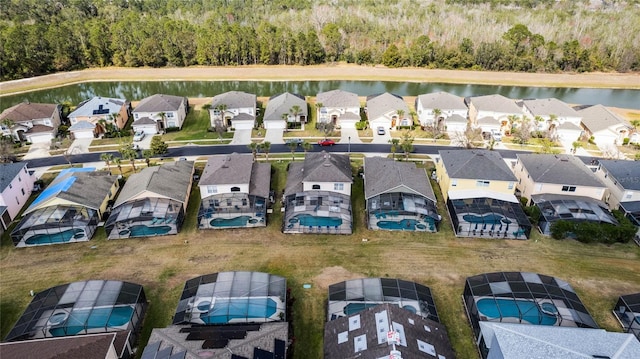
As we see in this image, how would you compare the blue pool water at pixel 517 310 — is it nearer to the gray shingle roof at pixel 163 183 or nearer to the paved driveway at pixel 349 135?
the gray shingle roof at pixel 163 183

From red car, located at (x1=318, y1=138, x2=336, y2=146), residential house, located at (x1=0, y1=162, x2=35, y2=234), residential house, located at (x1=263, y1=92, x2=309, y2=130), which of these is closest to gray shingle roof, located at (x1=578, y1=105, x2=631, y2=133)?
red car, located at (x1=318, y1=138, x2=336, y2=146)

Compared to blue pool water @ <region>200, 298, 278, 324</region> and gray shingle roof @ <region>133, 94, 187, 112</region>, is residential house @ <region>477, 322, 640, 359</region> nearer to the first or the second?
blue pool water @ <region>200, 298, 278, 324</region>

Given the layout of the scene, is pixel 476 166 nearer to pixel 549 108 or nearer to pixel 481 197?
pixel 481 197

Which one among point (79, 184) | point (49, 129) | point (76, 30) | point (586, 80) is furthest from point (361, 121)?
point (76, 30)

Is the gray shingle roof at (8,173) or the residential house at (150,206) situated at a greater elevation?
the gray shingle roof at (8,173)

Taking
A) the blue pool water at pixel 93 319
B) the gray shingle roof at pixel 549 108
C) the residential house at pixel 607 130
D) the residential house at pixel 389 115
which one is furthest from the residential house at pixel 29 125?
the residential house at pixel 607 130

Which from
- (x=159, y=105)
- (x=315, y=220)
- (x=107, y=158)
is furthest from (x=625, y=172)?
(x=159, y=105)
